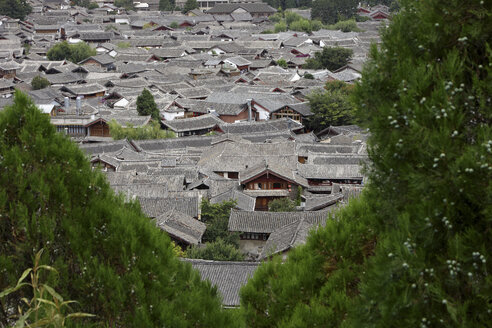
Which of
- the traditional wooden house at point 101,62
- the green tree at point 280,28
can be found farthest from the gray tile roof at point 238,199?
the green tree at point 280,28

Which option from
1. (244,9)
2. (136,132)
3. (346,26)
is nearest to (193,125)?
(136,132)

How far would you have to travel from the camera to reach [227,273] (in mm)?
12109

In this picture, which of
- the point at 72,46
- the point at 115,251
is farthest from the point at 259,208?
the point at 72,46

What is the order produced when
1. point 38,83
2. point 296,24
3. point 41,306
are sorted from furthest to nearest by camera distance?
point 296,24, point 38,83, point 41,306

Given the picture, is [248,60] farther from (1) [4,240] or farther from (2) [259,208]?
(1) [4,240]

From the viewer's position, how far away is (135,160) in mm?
23484

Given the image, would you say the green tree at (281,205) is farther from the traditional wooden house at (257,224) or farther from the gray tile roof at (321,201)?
the traditional wooden house at (257,224)

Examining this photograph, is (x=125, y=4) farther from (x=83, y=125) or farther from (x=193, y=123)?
(x=193, y=123)

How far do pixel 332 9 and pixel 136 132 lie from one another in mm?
42246

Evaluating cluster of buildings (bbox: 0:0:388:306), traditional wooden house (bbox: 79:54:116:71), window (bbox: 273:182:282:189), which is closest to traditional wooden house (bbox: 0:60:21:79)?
cluster of buildings (bbox: 0:0:388:306)

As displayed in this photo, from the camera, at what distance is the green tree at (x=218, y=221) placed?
15719 millimetres

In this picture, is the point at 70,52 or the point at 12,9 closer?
the point at 70,52

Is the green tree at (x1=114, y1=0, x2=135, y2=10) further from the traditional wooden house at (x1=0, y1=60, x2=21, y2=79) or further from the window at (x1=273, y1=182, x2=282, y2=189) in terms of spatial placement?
the window at (x1=273, y1=182, x2=282, y2=189)

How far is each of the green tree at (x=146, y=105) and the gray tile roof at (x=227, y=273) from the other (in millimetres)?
18285
